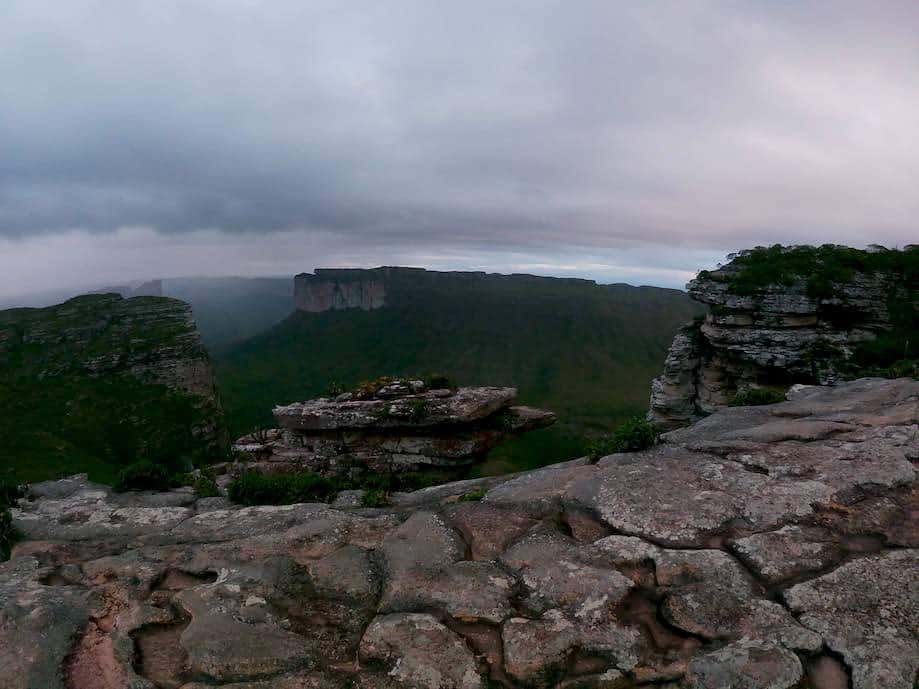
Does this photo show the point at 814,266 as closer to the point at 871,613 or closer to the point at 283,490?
the point at 871,613

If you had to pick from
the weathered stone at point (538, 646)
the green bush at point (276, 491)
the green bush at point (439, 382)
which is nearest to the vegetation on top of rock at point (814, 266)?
the green bush at point (439, 382)

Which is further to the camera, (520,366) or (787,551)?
(520,366)

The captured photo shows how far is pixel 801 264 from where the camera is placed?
40656mm

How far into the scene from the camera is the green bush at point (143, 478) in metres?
14.9

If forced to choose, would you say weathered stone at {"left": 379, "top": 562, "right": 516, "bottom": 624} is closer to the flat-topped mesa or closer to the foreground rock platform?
the foreground rock platform

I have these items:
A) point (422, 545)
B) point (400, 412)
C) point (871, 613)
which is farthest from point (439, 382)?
point (871, 613)

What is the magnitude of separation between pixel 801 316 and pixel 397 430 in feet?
109

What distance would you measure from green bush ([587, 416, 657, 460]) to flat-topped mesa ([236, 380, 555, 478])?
42.1 ft

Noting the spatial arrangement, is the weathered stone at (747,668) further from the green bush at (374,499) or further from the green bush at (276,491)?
the green bush at (276,491)

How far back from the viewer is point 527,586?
802 centimetres

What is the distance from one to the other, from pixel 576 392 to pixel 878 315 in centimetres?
10659

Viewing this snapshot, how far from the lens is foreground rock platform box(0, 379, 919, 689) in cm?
649

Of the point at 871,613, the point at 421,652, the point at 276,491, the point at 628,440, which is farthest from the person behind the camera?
the point at 276,491

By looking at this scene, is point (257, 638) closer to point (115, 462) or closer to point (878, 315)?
point (878, 315)
